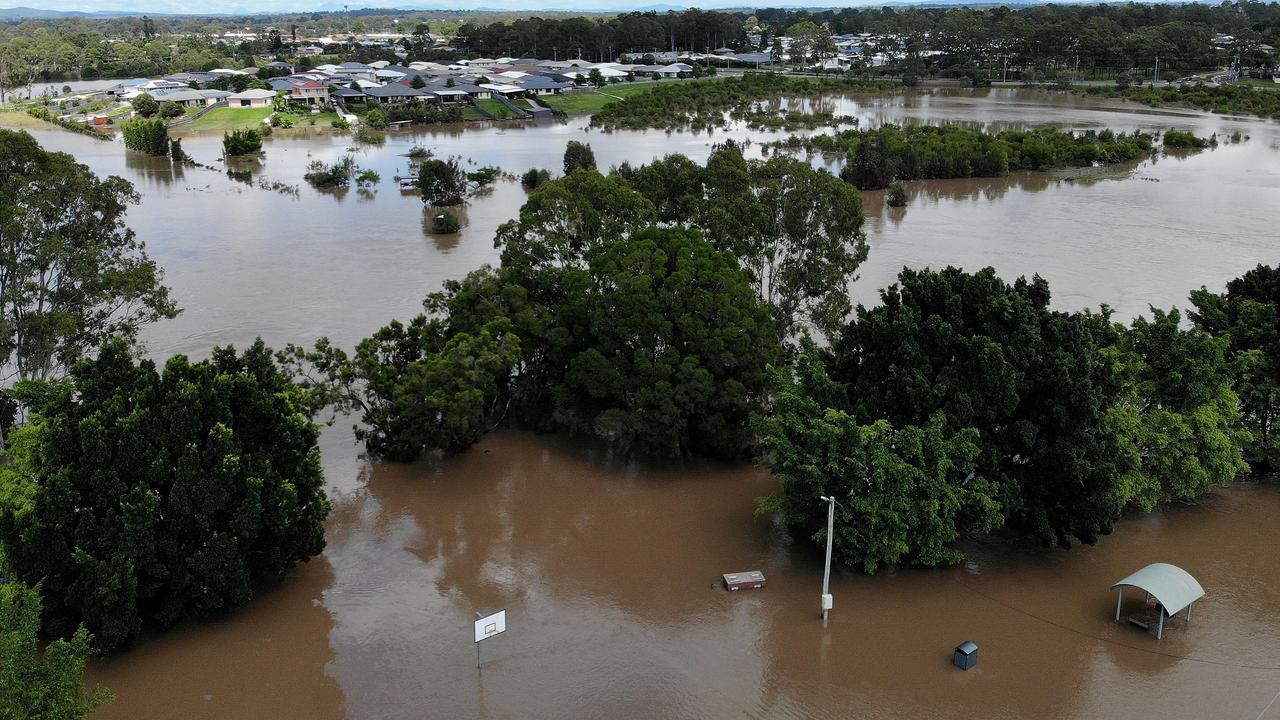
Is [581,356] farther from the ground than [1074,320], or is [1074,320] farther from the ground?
[1074,320]

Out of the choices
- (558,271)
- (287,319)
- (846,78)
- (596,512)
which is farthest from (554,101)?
(596,512)

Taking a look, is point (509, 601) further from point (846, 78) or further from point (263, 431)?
point (846, 78)

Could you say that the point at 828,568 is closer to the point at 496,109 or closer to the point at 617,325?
the point at 617,325

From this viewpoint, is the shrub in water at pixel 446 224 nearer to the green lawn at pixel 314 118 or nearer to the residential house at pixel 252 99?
the green lawn at pixel 314 118

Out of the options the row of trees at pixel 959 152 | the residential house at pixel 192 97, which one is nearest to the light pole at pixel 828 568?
the row of trees at pixel 959 152

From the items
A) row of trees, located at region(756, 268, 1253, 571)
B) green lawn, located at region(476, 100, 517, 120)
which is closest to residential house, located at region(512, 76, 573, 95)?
green lawn, located at region(476, 100, 517, 120)

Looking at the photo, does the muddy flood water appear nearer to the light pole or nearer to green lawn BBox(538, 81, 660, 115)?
the light pole
